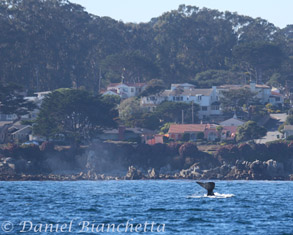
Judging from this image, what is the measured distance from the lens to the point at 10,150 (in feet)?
420

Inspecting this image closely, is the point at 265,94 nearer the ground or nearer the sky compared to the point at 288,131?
nearer the sky

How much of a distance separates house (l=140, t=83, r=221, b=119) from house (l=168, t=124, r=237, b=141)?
77.9 feet

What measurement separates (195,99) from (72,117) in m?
50.2

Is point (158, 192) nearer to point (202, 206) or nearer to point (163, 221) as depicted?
point (202, 206)

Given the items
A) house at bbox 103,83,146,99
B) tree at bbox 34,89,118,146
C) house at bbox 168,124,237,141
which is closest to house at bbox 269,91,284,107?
house at bbox 103,83,146,99

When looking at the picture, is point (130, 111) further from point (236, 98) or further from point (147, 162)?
point (147, 162)

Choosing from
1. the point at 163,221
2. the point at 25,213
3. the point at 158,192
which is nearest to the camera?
the point at 163,221

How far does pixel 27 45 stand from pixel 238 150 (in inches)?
3362

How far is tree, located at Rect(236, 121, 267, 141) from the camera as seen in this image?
141m

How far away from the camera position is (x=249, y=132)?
141125mm

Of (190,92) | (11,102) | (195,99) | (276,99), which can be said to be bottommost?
(11,102)

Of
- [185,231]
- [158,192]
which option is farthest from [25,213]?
[158,192]

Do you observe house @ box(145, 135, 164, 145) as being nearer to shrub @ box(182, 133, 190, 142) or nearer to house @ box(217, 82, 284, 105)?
shrub @ box(182, 133, 190, 142)

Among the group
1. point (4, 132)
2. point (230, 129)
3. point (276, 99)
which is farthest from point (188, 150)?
point (276, 99)
